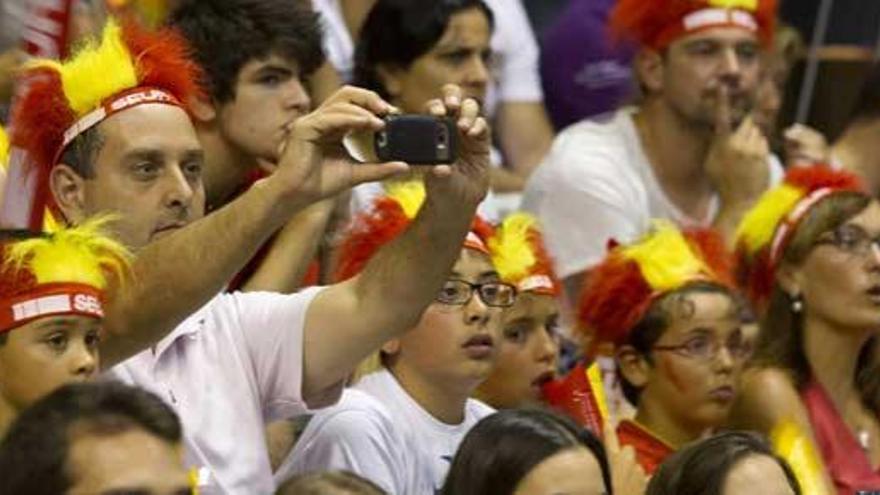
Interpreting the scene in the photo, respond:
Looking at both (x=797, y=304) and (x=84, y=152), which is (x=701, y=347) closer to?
(x=797, y=304)

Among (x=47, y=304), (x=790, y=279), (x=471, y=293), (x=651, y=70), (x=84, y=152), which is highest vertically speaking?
(x=84, y=152)

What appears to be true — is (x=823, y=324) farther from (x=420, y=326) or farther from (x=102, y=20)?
(x=102, y=20)

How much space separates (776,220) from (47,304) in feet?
9.49

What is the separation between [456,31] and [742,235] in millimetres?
1000

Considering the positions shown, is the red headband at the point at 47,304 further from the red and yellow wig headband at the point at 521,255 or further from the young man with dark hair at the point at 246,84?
the red and yellow wig headband at the point at 521,255

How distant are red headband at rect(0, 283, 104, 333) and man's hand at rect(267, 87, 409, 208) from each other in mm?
444

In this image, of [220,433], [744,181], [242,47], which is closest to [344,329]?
[220,433]

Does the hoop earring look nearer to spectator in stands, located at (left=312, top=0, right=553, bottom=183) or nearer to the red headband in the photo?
spectator in stands, located at (left=312, top=0, right=553, bottom=183)

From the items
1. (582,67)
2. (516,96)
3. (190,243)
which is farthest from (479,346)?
(582,67)

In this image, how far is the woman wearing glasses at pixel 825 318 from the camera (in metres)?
7.37

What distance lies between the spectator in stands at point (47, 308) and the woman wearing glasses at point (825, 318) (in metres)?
2.43

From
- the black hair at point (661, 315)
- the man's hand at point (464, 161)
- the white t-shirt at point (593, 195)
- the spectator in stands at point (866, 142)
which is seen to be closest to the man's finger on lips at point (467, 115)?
the man's hand at point (464, 161)

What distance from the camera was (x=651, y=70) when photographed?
870 centimetres

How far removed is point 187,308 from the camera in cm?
530
